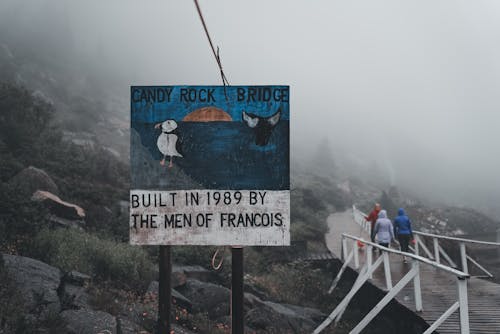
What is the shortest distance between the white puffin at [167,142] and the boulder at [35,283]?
341 centimetres

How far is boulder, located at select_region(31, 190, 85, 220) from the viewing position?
414 inches

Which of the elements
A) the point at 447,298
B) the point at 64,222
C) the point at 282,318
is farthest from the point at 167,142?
the point at 64,222

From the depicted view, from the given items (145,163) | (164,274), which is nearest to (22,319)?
(164,274)

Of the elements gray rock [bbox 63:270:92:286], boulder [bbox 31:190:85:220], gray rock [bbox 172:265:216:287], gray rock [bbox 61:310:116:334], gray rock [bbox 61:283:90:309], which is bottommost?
gray rock [bbox 172:265:216:287]

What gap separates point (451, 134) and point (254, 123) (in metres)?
127

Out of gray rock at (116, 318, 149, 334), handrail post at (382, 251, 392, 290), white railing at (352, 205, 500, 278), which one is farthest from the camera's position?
white railing at (352, 205, 500, 278)

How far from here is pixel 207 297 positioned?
865 centimetres

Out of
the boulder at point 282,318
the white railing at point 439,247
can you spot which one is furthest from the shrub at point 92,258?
the white railing at point 439,247

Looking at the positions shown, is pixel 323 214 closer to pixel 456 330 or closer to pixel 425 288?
pixel 425 288

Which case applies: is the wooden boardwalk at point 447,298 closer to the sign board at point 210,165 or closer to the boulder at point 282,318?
the boulder at point 282,318

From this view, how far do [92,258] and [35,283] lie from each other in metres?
2.10

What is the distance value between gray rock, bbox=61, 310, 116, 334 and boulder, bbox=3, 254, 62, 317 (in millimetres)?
241

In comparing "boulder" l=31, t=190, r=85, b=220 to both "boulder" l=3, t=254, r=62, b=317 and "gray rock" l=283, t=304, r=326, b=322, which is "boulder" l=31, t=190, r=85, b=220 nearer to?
"boulder" l=3, t=254, r=62, b=317

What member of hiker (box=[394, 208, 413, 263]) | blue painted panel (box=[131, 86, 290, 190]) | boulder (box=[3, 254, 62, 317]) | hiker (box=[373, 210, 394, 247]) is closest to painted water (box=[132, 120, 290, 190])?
blue painted panel (box=[131, 86, 290, 190])
